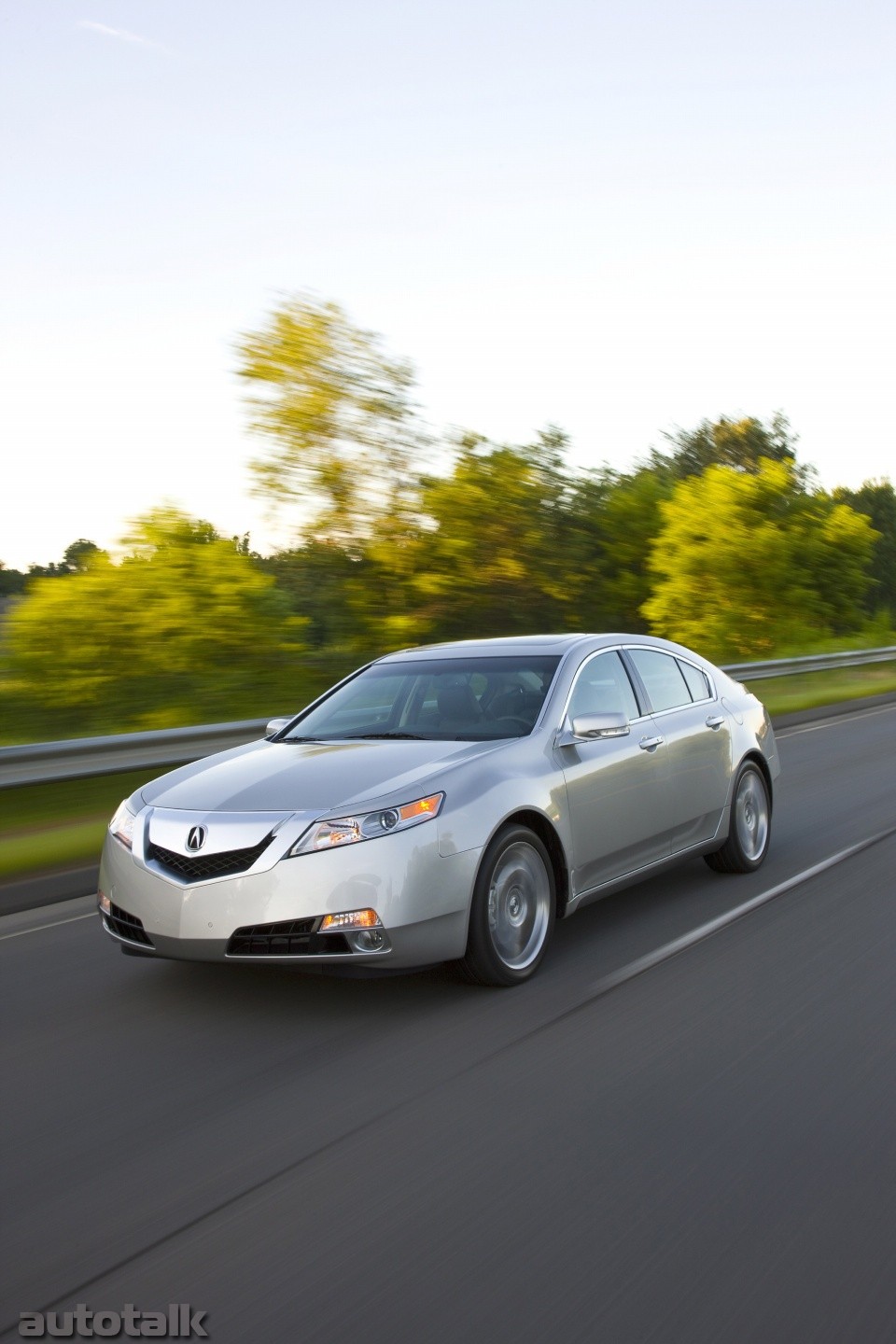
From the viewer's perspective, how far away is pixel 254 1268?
3.15m

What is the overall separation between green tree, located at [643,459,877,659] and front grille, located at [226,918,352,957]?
47610 millimetres

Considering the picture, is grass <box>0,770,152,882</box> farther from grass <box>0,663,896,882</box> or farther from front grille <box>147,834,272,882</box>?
front grille <box>147,834,272,882</box>

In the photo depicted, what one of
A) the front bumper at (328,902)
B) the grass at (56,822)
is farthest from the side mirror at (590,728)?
the grass at (56,822)

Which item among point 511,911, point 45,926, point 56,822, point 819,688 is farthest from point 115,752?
point 819,688

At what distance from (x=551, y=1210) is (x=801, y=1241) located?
24.6 inches

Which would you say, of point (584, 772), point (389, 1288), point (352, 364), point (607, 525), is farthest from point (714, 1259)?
point (607, 525)

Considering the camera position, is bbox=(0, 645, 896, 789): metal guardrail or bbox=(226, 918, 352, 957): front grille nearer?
bbox=(226, 918, 352, 957): front grille

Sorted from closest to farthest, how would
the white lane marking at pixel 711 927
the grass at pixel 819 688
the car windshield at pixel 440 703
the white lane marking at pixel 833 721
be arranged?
the white lane marking at pixel 711 927, the car windshield at pixel 440 703, the white lane marking at pixel 833 721, the grass at pixel 819 688

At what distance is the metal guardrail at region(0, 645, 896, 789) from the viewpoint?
888 cm

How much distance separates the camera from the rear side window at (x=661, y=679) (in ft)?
23.9

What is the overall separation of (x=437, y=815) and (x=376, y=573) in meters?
34.1

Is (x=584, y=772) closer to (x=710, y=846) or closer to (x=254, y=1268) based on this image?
(x=710, y=846)

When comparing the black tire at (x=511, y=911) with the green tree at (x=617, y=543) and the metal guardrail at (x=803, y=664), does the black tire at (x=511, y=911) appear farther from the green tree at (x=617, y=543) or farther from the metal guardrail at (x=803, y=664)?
the green tree at (x=617, y=543)

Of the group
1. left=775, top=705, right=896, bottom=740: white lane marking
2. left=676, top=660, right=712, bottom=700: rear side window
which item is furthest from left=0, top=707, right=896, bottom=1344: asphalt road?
left=775, top=705, right=896, bottom=740: white lane marking
